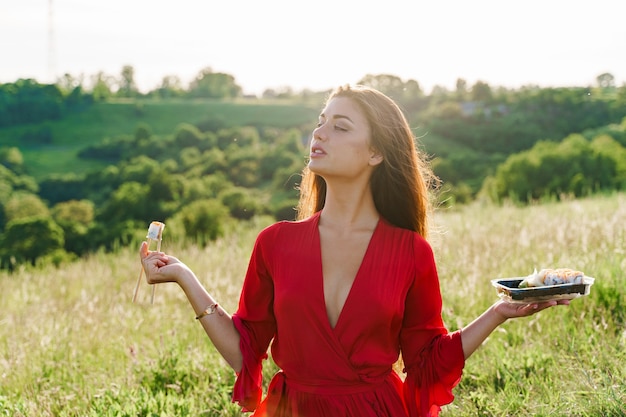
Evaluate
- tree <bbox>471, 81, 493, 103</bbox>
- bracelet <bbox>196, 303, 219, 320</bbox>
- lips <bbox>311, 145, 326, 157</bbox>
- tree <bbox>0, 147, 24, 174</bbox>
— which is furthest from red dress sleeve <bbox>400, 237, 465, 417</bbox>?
tree <bbox>0, 147, 24, 174</bbox>

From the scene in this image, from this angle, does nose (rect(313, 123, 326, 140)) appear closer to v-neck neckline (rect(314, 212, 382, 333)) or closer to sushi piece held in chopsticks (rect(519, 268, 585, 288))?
v-neck neckline (rect(314, 212, 382, 333))

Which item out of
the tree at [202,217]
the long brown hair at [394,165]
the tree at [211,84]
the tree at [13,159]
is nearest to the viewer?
the long brown hair at [394,165]

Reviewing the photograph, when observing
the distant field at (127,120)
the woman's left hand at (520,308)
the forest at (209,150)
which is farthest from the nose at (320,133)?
the distant field at (127,120)

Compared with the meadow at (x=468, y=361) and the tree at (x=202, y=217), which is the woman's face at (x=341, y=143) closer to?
the meadow at (x=468, y=361)

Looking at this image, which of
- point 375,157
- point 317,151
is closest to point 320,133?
point 317,151

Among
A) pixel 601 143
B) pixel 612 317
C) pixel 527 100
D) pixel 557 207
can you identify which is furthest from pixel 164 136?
pixel 612 317

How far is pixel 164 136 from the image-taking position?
89375 mm

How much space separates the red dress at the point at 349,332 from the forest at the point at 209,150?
17218 mm

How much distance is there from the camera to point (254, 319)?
9.78 feet

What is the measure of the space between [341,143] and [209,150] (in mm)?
83527

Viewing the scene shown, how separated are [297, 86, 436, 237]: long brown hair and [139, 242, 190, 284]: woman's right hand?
94cm

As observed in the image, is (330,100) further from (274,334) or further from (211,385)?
(211,385)

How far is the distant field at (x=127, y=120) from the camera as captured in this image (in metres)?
85.8

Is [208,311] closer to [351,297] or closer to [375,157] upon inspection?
[351,297]
